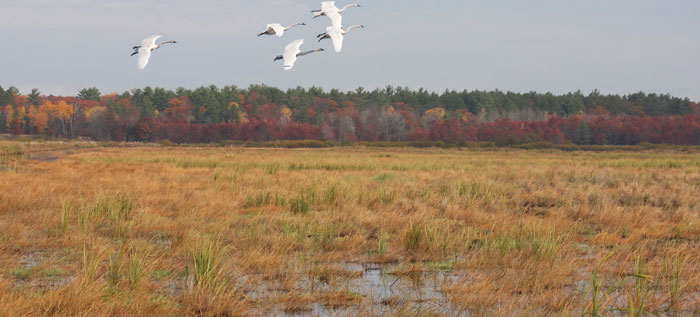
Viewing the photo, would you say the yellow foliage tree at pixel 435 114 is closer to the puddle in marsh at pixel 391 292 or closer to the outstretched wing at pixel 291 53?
the outstretched wing at pixel 291 53

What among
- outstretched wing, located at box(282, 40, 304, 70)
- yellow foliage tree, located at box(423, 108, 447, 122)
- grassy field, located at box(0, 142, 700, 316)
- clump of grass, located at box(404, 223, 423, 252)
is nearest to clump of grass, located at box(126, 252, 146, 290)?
grassy field, located at box(0, 142, 700, 316)

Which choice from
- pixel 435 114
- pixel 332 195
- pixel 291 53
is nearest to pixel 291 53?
pixel 291 53

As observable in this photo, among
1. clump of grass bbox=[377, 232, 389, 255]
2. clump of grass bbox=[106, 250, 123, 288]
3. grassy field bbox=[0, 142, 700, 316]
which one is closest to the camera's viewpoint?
grassy field bbox=[0, 142, 700, 316]

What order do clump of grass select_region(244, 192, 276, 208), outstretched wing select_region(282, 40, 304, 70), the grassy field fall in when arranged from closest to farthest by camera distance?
the grassy field → outstretched wing select_region(282, 40, 304, 70) → clump of grass select_region(244, 192, 276, 208)

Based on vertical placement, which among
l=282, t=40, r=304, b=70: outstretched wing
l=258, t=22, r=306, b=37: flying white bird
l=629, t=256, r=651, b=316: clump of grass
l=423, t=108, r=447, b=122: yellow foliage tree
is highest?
l=423, t=108, r=447, b=122: yellow foliage tree

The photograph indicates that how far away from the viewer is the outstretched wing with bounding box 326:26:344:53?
12.2 m

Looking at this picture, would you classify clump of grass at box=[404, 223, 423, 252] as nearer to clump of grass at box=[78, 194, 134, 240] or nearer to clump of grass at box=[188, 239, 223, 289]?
clump of grass at box=[188, 239, 223, 289]

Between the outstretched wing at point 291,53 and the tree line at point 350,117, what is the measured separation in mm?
86286

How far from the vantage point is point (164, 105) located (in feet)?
453

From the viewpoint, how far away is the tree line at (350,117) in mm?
109750

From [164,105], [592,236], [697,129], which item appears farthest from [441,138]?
[592,236]

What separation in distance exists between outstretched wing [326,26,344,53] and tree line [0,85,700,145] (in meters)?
86.7

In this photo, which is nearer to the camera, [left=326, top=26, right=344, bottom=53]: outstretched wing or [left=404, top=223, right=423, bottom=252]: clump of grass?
[left=404, top=223, right=423, bottom=252]: clump of grass

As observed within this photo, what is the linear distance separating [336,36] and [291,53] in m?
1.12
